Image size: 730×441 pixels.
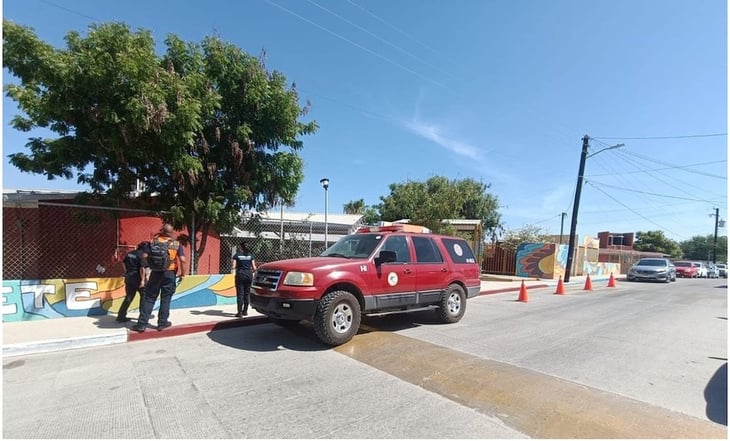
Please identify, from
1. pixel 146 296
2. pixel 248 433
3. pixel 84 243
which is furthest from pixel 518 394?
pixel 84 243

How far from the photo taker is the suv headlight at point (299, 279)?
245 inches

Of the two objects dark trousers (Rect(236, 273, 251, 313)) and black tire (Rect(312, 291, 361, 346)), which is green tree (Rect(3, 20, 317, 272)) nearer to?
dark trousers (Rect(236, 273, 251, 313))

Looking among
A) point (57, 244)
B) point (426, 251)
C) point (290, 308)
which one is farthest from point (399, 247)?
point (57, 244)

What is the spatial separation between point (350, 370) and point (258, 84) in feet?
22.0

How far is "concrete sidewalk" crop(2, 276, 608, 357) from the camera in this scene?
602 centimetres

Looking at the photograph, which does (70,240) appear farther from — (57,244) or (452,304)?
(452,304)

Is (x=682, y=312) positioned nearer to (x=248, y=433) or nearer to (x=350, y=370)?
(x=350, y=370)

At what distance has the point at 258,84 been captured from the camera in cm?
914

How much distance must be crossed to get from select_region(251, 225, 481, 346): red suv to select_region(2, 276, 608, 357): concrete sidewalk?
4.51ft

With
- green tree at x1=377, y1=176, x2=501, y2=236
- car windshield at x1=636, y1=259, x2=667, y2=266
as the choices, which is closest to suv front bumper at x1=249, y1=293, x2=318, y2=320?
green tree at x1=377, y1=176, x2=501, y2=236

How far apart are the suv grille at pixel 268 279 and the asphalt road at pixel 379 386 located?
3.01 feet

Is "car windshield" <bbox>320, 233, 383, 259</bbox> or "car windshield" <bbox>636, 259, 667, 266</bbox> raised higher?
"car windshield" <bbox>320, 233, 383, 259</bbox>

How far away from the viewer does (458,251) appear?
29.7ft

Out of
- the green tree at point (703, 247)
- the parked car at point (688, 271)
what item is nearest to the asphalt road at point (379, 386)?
the parked car at point (688, 271)
